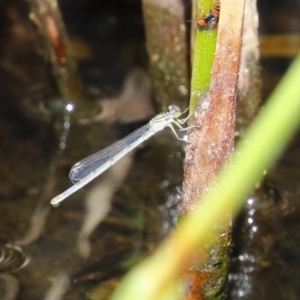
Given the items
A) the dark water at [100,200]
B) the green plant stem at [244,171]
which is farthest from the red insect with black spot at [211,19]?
the dark water at [100,200]

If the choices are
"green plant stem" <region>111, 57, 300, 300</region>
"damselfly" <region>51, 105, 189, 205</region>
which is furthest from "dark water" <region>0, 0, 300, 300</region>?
"green plant stem" <region>111, 57, 300, 300</region>

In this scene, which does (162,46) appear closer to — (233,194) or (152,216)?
(152,216)

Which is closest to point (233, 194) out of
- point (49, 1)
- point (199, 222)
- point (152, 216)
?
point (199, 222)

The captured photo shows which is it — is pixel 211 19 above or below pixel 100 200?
below

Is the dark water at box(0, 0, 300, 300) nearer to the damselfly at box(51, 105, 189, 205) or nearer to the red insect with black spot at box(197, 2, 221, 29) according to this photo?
the damselfly at box(51, 105, 189, 205)

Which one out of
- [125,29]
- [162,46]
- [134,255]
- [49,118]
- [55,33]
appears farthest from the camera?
[125,29]

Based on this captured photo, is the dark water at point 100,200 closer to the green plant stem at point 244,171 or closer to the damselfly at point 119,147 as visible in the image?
the damselfly at point 119,147

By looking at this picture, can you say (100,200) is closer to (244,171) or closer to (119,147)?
(119,147)

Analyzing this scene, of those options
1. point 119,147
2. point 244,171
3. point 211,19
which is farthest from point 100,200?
point 244,171
